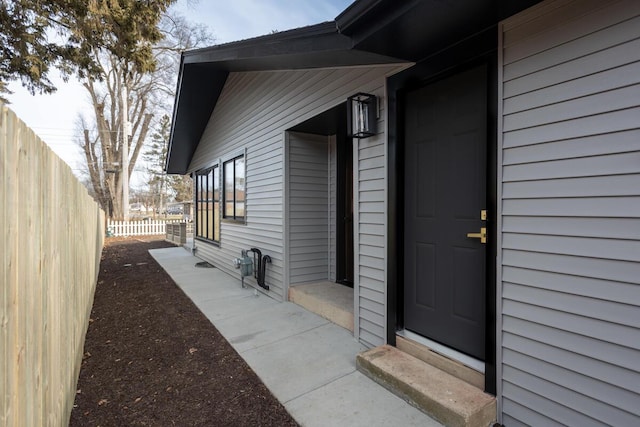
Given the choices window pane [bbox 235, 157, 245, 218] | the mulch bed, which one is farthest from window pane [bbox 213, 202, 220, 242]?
the mulch bed

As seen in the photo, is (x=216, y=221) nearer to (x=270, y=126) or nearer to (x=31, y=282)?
(x=270, y=126)

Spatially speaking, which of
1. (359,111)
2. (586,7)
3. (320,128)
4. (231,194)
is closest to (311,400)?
(359,111)

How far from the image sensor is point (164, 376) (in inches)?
107

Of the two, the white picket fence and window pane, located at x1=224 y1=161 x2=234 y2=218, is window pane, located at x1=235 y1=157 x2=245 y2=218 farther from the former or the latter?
the white picket fence

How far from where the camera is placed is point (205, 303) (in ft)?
15.3

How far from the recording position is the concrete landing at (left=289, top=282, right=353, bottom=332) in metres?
3.57

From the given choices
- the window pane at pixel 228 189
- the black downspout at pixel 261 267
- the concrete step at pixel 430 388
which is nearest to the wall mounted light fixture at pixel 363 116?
the concrete step at pixel 430 388

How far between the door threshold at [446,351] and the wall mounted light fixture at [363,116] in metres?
1.76

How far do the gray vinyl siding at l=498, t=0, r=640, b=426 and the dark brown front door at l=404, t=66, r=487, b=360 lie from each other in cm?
25

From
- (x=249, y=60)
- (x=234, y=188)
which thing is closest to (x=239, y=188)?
(x=234, y=188)

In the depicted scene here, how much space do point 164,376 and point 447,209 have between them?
103 inches

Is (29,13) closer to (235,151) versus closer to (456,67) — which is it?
(235,151)

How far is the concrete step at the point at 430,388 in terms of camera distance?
1937 millimetres

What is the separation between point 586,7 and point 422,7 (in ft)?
2.67
